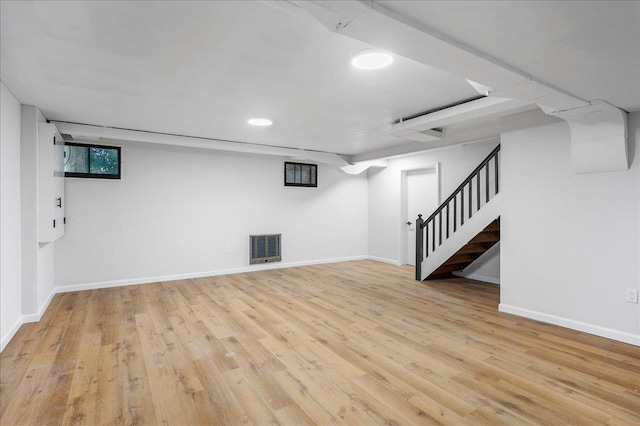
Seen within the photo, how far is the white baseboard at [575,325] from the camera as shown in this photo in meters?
3.05

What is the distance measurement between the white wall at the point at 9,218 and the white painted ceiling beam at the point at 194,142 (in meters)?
0.98

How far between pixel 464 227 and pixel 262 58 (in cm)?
387

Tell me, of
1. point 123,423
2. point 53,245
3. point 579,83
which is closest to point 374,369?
point 123,423

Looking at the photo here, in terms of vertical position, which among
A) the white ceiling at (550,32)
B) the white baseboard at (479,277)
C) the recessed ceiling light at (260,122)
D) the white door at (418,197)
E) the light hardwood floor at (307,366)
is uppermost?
the recessed ceiling light at (260,122)

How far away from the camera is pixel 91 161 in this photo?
497 cm

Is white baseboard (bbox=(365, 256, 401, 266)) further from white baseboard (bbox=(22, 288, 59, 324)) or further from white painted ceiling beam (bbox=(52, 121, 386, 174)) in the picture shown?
white baseboard (bbox=(22, 288, 59, 324))

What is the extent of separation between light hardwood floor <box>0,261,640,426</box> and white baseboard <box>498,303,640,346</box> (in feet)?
0.32

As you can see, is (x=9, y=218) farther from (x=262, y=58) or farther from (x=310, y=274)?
(x=310, y=274)

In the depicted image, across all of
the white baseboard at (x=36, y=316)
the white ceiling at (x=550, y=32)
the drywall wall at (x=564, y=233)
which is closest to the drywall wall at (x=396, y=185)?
the drywall wall at (x=564, y=233)

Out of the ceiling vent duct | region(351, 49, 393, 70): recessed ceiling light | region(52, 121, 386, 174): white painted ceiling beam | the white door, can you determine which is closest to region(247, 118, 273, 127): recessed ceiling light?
region(52, 121, 386, 174): white painted ceiling beam

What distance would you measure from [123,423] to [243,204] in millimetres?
4609

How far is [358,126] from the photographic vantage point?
437 centimetres

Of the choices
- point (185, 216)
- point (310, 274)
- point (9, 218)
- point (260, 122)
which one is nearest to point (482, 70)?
point (260, 122)

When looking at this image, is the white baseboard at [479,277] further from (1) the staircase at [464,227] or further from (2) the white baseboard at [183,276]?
(2) the white baseboard at [183,276]
